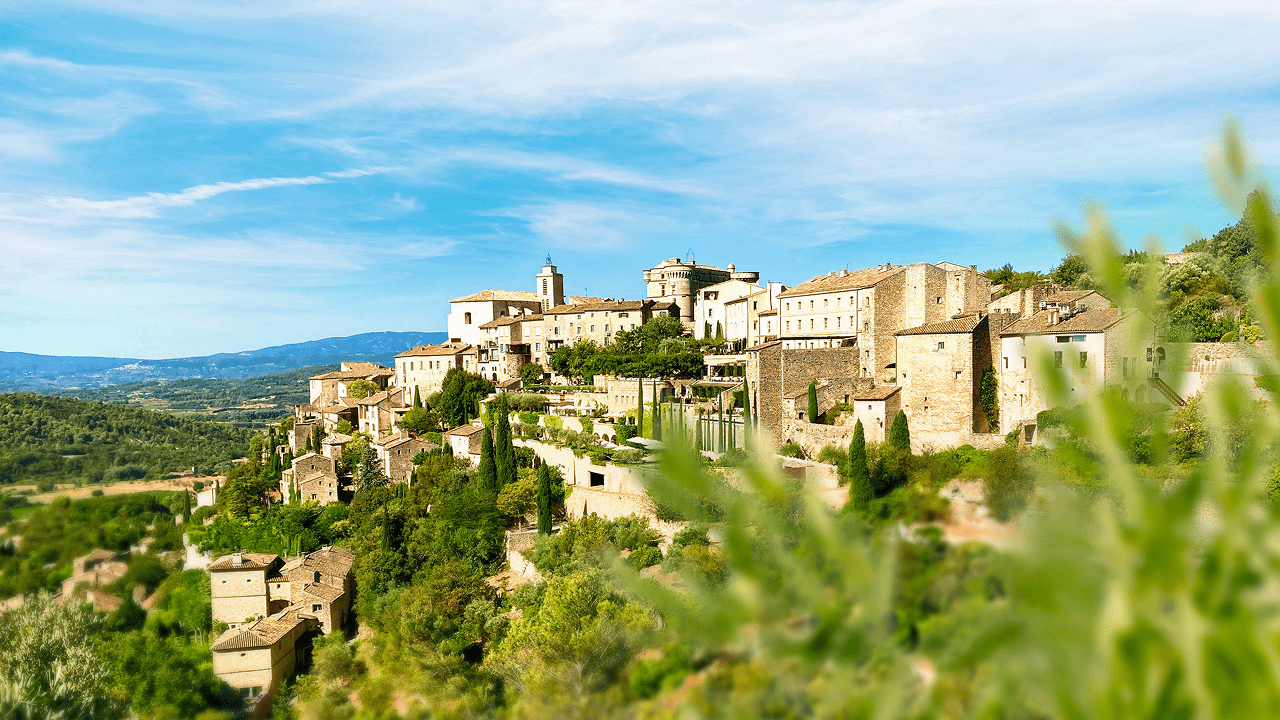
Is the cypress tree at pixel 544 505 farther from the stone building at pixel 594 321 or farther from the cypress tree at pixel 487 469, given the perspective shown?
the stone building at pixel 594 321

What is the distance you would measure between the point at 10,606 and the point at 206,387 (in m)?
211

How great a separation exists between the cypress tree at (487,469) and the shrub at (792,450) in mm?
14674

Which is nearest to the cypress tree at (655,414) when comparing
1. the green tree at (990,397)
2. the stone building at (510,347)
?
the green tree at (990,397)

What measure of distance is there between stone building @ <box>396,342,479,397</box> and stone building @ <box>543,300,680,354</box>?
676 cm

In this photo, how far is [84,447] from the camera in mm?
34469

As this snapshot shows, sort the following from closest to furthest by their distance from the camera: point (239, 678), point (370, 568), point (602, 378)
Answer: point (239, 678)
point (370, 568)
point (602, 378)

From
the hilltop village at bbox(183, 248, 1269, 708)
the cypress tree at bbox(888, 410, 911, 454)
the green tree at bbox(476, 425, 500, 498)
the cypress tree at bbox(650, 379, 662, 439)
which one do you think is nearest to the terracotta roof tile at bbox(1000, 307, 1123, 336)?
the hilltop village at bbox(183, 248, 1269, 708)

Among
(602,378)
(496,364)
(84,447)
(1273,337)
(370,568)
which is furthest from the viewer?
(496,364)

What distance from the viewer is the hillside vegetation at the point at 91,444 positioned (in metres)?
26.1

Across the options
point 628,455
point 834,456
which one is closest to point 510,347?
point 628,455

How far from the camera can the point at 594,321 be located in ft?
177

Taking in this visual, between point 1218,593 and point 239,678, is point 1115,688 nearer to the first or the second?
point 1218,593

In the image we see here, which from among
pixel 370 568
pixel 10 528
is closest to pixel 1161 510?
pixel 10 528

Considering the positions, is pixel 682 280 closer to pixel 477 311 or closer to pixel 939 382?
pixel 477 311
